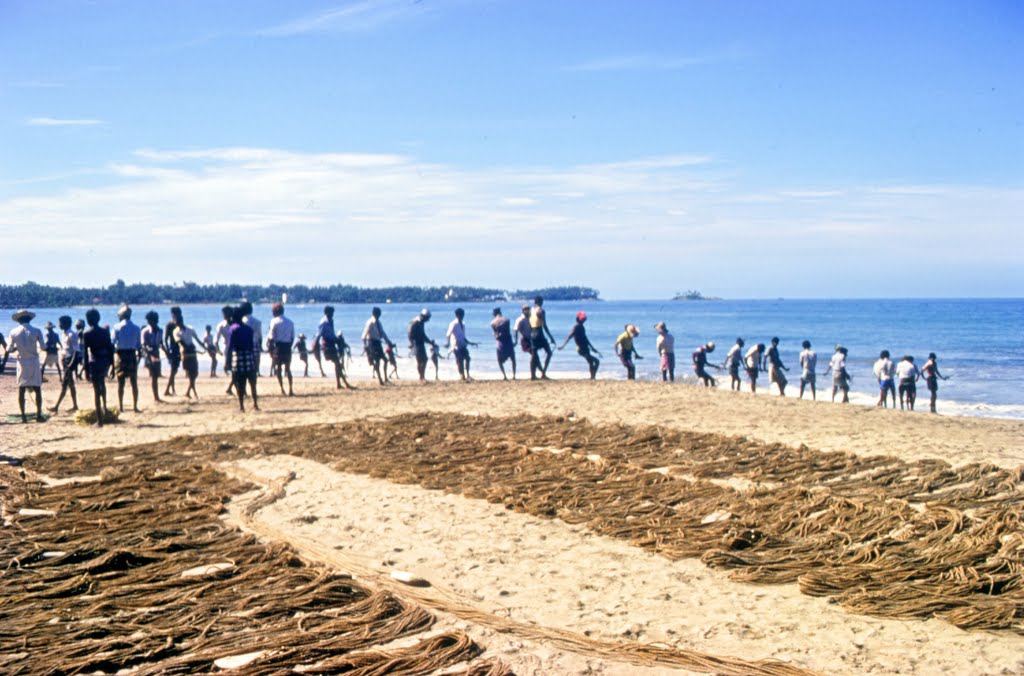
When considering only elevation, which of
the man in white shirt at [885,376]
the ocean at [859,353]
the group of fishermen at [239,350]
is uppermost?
the group of fishermen at [239,350]

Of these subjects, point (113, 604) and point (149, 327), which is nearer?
point (113, 604)

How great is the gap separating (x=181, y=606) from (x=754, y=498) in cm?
475

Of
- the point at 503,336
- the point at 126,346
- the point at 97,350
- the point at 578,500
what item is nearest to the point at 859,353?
the point at 503,336

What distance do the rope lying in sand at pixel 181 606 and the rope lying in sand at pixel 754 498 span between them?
230cm

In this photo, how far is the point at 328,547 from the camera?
21.6ft

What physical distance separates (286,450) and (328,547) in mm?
4416

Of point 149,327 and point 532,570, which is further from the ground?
point 149,327

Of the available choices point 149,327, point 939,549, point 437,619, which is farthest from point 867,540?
point 149,327

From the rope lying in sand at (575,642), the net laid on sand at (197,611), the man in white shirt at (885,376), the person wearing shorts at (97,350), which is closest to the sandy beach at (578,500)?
the rope lying in sand at (575,642)

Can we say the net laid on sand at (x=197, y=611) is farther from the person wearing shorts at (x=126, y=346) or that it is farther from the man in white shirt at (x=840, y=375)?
the man in white shirt at (x=840, y=375)

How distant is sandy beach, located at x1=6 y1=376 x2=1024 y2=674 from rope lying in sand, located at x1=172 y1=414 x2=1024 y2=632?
5 cm

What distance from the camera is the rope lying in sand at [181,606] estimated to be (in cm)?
443

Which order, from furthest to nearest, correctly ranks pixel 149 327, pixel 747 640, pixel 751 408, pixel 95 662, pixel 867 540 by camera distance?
pixel 149 327
pixel 751 408
pixel 867 540
pixel 747 640
pixel 95 662

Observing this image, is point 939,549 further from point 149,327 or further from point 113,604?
point 149,327
